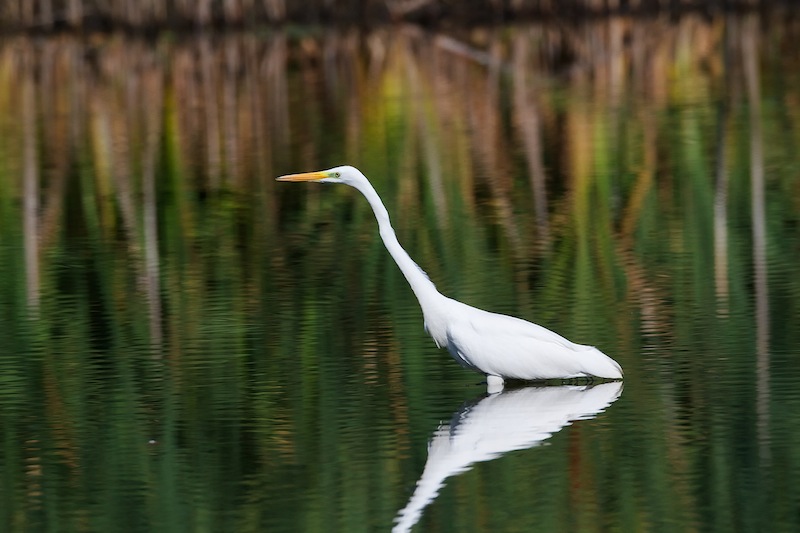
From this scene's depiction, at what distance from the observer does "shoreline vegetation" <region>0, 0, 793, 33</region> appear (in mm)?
30000

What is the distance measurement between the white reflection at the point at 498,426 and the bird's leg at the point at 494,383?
0.03 metres

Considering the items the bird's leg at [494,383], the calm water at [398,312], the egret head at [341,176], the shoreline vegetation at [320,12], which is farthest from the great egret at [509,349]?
the shoreline vegetation at [320,12]

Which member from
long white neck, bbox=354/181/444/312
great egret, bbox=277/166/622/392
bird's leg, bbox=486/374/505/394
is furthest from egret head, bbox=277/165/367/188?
bird's leg, bbox=486/374/505/394

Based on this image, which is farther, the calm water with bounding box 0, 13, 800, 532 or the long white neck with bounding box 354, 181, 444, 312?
the long white neck with bounding box 354, 181, 444, 312

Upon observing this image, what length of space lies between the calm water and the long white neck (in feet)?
1.26

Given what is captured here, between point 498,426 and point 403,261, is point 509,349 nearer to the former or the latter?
point 498,426

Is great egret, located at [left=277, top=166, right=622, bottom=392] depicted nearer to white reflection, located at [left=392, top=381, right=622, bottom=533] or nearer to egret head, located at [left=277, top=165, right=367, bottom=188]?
white reflection, located at [left=392, top=381, right=622, bottom=533]

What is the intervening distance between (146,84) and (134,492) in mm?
18048

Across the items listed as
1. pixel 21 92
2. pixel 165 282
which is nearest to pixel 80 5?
pixel 21 92

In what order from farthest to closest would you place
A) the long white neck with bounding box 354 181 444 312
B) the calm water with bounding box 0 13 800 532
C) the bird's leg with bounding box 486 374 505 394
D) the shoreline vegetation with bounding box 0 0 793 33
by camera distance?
the shoreline vegetation with bounding box 0 0 793 33 → the long white neck with bounding box 354 181 444 312 → the bird's leg with bounding box 486 374 505 394 → the calm water with bounding box 0 13 800 532

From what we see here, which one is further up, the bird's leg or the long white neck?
the long white neck

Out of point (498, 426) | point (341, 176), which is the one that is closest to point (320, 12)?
point (341, 176)

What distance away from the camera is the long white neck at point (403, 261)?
7430mm

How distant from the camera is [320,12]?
31.2 m
